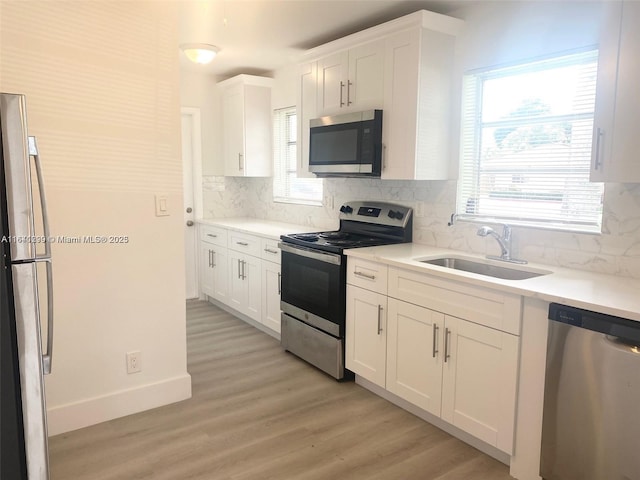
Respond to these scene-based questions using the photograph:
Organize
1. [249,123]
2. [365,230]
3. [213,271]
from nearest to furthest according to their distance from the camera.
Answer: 1. [365,230]
2. [249,123]
3. [213,271]

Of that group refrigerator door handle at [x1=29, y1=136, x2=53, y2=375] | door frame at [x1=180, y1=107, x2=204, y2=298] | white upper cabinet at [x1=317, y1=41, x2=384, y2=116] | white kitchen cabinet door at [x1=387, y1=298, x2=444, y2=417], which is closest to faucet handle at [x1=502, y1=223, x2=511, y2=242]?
white kitchen cabinet door at [x1=387, y1=298, x2=444, y2=417]

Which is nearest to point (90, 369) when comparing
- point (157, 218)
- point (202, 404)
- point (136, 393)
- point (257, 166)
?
point (136, 393)

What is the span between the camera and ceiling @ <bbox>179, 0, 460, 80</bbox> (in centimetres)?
302

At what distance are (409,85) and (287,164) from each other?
2.15m

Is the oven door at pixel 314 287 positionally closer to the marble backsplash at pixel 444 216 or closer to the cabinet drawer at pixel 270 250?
the cabinet drawer at pixel 270 250

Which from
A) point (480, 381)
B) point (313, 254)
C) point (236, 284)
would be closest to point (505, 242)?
point (480, 381)

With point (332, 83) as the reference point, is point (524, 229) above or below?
below

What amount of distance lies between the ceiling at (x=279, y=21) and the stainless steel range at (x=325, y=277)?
130 cm

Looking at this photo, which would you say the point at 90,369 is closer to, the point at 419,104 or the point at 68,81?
the point at 68,81

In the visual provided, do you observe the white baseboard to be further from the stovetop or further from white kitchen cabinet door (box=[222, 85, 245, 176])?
white kitchen cabinet door (box=[222, 85, 245, 176])

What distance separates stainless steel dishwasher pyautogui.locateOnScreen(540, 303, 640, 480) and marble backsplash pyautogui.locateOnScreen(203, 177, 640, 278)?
67 centimetres

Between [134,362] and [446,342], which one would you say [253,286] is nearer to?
[134,362]

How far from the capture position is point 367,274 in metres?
2.96

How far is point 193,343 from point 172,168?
173 centimetres
